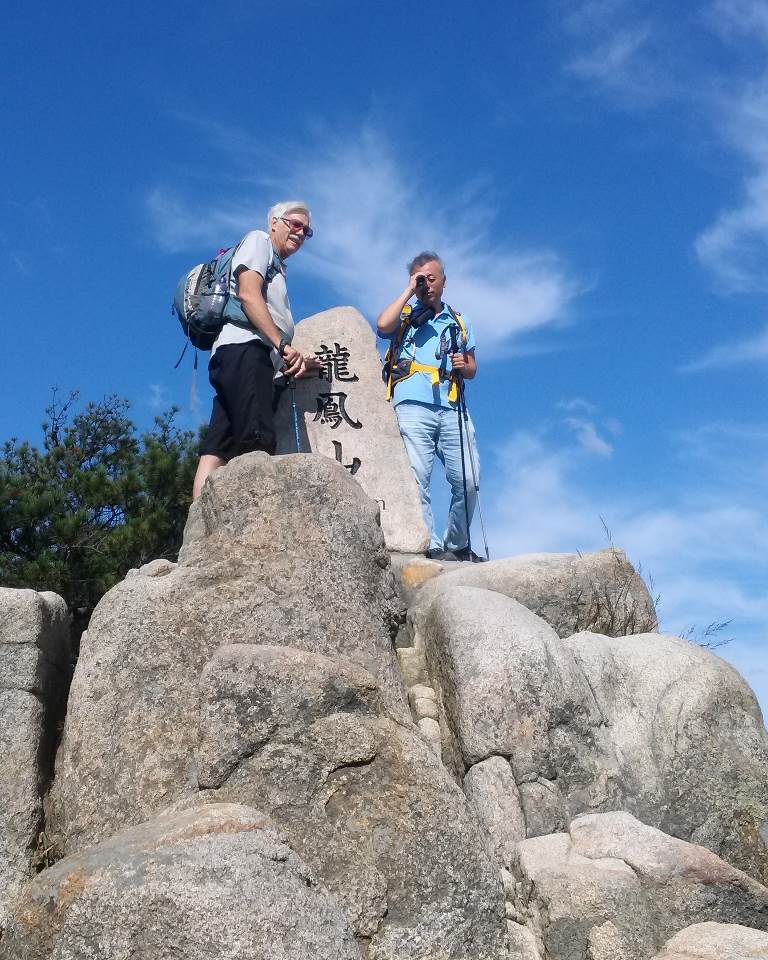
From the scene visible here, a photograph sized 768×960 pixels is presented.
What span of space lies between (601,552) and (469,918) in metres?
4.00

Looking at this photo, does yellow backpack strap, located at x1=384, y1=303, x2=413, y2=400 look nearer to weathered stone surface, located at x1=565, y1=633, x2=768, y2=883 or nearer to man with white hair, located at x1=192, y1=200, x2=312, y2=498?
man with white hair, located at x1=192, y1=200, x2=312, y2=498

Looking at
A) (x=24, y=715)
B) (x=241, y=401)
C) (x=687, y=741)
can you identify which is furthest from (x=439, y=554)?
(x=24, y=715)

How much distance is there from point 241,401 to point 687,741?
12.0ft

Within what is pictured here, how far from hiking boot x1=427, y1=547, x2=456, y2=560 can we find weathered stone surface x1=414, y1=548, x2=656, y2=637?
1088mm

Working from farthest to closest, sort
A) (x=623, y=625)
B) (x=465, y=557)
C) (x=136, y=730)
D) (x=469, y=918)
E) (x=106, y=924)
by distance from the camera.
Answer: (x=465, y=557), (x=623, y=625), (x=136, y=730), (x=469, y=918), (x=106, y=924)

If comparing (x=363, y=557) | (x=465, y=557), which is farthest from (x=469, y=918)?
(x=465, y=557)

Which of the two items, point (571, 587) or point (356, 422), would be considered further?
point (356, 422)

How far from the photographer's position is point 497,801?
5.99 meters

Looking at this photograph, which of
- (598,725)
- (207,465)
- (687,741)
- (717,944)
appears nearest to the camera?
(717,944)

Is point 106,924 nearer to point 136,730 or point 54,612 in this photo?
point 136,730

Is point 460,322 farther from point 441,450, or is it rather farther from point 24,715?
point 24,715

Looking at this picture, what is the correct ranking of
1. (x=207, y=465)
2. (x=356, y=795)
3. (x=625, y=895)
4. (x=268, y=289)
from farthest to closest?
(x=268, y=289) < (x=207, y=465) < (x=625, y=895) < (x=356, y=795)

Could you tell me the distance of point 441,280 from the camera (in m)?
9.72

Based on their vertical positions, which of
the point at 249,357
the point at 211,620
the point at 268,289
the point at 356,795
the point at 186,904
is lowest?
the point at 186,904
